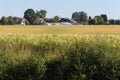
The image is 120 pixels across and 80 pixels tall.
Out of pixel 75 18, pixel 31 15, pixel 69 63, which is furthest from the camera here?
pixel 75 18

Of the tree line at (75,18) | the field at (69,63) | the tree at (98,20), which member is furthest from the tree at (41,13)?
the field at (69,63)

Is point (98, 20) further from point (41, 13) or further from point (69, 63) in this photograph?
point (69, 63)

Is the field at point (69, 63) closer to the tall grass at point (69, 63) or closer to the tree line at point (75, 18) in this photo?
the tall grass at point (69, 63)

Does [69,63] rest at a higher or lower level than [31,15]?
higher

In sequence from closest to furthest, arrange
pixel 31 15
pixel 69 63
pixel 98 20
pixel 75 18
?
pixel 69 63 < pixel 98 20 < pixel 31 15 < pixel 75 18

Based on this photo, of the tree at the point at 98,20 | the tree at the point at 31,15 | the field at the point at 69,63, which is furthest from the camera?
the tree at the point at 31,15

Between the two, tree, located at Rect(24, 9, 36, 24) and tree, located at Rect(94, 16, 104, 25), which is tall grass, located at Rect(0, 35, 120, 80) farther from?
tree, located at Rect(24, 9, 36, 24)

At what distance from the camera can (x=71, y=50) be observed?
12.7 metres

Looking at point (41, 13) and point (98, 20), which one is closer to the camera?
point (98, 20)

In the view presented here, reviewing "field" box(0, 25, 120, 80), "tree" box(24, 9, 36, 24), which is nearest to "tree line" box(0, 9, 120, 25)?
"tree" box(24, 9, 36, 24)

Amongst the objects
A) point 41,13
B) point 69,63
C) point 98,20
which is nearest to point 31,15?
point 41,13

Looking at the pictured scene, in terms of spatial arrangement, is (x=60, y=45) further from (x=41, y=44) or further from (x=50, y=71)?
(x=50, y=71)

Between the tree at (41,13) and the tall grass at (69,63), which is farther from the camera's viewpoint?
the tree at (41,13)

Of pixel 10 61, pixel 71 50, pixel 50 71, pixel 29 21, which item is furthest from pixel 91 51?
pixel 29 21
